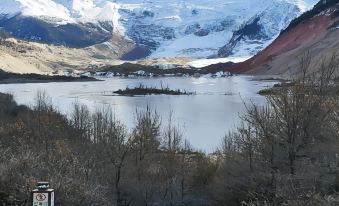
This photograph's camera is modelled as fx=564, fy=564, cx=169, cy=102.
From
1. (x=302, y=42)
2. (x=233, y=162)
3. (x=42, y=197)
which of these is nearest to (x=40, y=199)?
(x=42, y=197)

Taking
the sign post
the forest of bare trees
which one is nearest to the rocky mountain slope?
the forest of bare trees

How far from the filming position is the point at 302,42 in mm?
130500

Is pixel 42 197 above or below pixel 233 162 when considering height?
above

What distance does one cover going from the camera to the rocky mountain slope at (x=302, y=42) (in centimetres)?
10623

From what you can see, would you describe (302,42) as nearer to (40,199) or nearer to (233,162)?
(233,162)

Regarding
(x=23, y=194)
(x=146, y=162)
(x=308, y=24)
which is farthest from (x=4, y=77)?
(x=23, y=194)

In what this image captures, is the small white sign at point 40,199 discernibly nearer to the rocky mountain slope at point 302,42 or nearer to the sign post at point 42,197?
the sign post at point 42,197

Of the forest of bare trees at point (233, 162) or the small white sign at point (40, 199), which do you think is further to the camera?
the forest of bare trees at point (233, 162)

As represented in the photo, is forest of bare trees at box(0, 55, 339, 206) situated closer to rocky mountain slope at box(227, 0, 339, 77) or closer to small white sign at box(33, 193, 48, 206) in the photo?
small white sign at box(33, 193, 48, 206)

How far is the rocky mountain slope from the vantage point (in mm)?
106231

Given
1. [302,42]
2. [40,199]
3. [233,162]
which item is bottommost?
[233,162]

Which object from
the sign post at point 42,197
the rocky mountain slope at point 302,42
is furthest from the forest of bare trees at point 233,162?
the rocky mountain slope at point 302,42

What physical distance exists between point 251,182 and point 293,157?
166cm

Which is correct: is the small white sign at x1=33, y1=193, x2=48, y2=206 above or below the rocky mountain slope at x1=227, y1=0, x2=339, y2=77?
below
